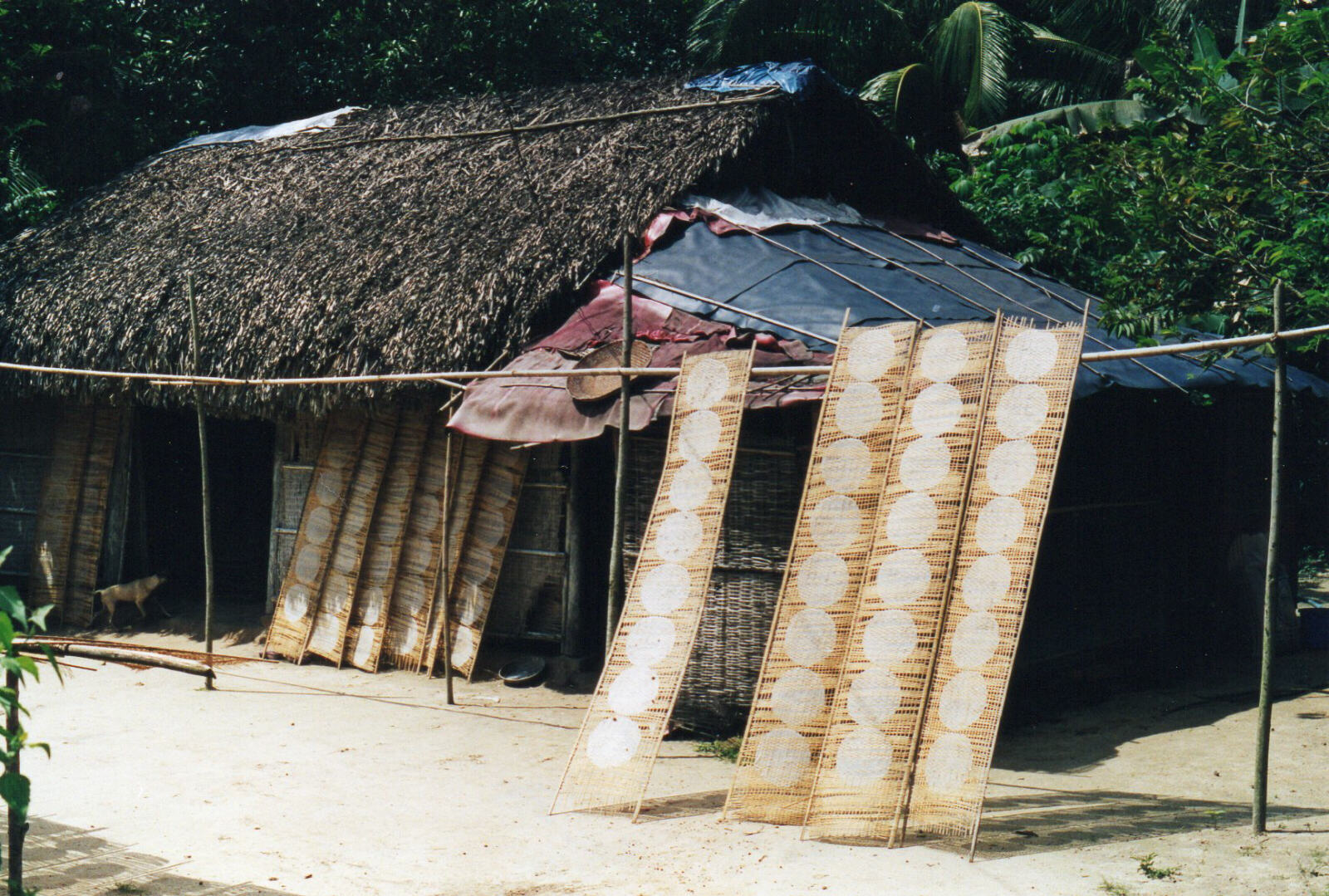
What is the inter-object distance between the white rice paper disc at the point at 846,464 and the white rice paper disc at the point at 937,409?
0.25 metres

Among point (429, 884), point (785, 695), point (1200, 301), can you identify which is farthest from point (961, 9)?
point (429, 884)

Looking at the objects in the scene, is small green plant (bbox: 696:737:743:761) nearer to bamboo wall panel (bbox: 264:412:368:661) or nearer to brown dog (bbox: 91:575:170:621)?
bamboo wall panel (bbox: 264:412:368:661)

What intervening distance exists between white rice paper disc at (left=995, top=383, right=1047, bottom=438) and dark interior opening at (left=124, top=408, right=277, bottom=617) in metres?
7.08

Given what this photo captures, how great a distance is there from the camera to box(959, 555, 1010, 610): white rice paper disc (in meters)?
4.79

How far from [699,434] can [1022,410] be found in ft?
4.63

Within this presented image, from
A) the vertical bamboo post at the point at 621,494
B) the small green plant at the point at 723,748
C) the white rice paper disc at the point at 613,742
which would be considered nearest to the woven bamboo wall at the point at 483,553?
the vertical bamboo post at the point at 621,494

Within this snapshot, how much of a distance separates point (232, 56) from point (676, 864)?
13873mm

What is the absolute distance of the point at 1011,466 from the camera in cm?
493

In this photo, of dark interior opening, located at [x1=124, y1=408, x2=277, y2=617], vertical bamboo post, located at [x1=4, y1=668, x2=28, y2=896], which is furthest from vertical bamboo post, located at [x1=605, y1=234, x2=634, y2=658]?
dark interior opening, located at [x1=124, y1=408, x2=277, y2=617]

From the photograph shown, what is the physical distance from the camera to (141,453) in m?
10.1

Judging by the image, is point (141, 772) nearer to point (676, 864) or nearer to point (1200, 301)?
point (676, 864)

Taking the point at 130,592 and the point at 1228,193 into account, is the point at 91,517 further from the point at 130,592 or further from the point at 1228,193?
the point at 1228,193

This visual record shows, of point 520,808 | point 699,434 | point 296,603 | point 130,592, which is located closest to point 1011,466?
point 699,434

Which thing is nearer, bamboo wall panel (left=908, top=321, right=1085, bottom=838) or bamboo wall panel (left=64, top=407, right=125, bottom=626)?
bamboo wall panel (left=908, top=321, right=1085, bottom=838)
